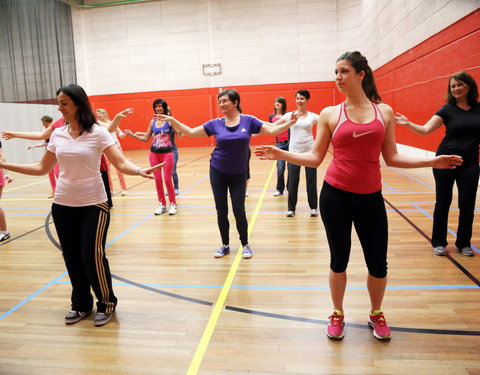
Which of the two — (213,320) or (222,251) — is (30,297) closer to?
(213,320)

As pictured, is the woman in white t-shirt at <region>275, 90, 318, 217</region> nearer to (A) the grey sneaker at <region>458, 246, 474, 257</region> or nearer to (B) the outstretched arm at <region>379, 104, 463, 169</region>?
(A) the grey sneaker at <region>458, 246, 474, 257</region>

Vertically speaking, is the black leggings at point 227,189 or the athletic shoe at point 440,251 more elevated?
the black leggings at point 227,189

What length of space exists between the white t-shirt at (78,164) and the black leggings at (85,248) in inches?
3.2

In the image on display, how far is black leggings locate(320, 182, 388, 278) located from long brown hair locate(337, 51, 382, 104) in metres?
0.63

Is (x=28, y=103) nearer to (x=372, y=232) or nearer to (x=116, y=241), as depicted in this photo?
(x=116, y=241)

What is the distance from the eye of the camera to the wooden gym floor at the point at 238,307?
2498 millimetres

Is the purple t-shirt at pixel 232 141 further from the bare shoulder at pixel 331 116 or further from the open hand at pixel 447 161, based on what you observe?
the open hand at pixel 447 161

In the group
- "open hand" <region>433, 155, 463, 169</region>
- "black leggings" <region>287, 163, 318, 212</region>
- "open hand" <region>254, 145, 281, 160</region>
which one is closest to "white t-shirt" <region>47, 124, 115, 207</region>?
"open hand" <region>254, 145, 281, 160</region>

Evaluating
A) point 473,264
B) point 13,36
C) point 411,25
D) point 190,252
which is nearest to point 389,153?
point 473,264

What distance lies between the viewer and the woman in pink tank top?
7.82 ft

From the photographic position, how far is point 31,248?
16.5 ft

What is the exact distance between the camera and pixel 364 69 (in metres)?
2.42

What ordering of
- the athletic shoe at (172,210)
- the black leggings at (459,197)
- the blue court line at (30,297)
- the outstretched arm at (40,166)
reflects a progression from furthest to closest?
1. the athletic shoe at (172,210)
2. the black leggings at (459,197)
3. the blue court line at (30,297)
4. the outstretched arm at (40,166)

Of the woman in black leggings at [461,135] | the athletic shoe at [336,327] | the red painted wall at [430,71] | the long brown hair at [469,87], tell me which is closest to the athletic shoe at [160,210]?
the woman in black leggings at [461,135]
